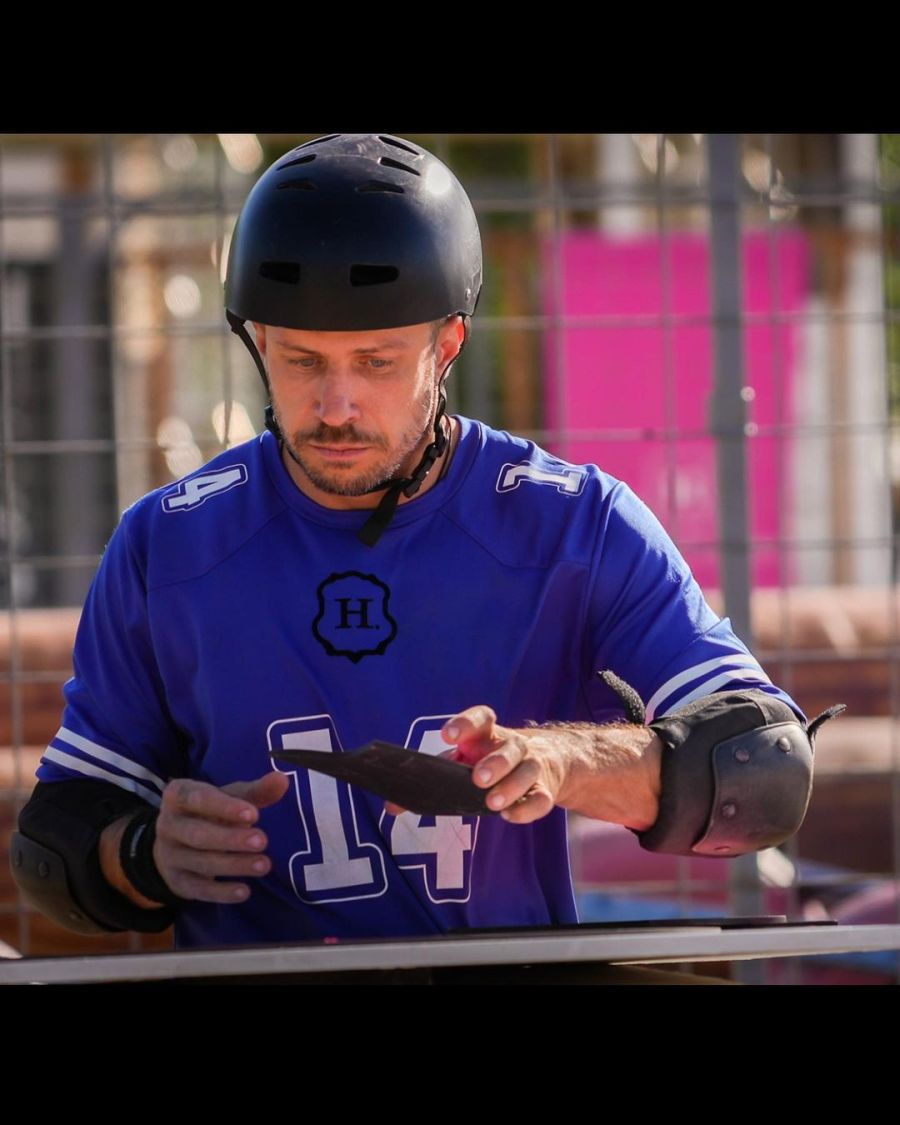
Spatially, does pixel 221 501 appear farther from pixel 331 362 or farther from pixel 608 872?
pixel 608 872

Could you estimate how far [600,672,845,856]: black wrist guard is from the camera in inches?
93.9

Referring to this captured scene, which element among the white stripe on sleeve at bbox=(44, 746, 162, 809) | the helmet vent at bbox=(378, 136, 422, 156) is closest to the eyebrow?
the helmet vent at bbox=(378, 136, 422, 156)

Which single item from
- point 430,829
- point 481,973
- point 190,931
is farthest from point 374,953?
point 190,931

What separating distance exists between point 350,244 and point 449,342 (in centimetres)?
28

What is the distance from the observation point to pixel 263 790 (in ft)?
7.90

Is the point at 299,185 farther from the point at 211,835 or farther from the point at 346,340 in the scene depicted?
the point at 211,835

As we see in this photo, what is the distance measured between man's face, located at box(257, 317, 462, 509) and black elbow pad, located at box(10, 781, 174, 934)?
613mm

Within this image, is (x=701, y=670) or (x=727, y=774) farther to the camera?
(x=701, y=670)

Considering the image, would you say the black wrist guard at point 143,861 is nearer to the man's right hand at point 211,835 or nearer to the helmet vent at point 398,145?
the man's right hand at point 211,835

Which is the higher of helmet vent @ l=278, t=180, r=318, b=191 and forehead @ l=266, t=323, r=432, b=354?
helmet vent @ l=278, t=180, r=318, b=191

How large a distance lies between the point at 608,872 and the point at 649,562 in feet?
9.83

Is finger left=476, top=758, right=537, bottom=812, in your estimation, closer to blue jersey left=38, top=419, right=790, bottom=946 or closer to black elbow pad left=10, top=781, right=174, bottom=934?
blue jersey left=38, top=419, right=790, bottom=946

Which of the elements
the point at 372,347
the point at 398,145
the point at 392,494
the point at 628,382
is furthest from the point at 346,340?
the point at 628,382

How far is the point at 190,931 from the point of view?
8.85 ft
